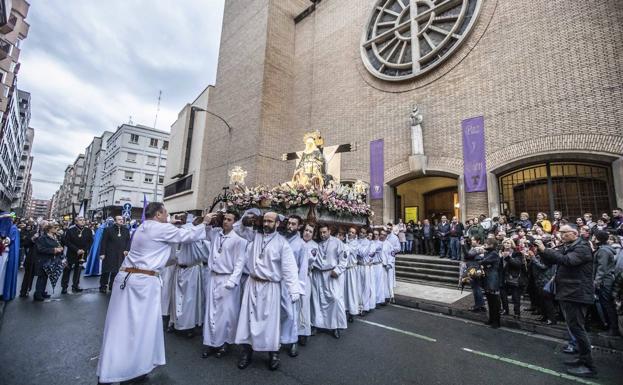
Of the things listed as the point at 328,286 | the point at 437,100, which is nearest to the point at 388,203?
the point at 437,100

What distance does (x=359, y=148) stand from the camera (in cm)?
1628

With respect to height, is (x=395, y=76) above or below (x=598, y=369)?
above

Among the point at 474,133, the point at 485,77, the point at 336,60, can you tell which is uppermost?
the point at 336,60

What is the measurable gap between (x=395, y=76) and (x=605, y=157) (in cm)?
946

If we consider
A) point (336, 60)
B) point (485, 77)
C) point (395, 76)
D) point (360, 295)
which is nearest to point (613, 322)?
point (360, 295)

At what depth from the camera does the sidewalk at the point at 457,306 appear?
4.96m

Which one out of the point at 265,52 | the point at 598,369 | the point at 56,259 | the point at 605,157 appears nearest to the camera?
the point at 598,369

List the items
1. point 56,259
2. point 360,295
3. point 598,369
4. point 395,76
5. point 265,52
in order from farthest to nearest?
1. point 265,52
2. point 395,76
3. point 56,259
4. point 360,295
5. point 598,369

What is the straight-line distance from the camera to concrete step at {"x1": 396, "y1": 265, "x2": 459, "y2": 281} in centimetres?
962

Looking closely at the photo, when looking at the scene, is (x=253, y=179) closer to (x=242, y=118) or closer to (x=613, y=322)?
(x=242, y=118)

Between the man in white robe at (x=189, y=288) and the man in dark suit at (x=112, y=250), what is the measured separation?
3.64 metres

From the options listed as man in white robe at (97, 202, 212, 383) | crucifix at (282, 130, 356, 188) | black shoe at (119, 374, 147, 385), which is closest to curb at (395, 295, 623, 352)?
crucifix at (282, 130, 356, 188)

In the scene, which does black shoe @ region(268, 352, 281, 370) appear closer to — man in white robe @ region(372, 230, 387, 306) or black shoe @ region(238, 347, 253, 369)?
black shoe @ region(238, 347, 253, 369)

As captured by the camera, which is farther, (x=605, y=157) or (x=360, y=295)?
(x=605, y=157)
